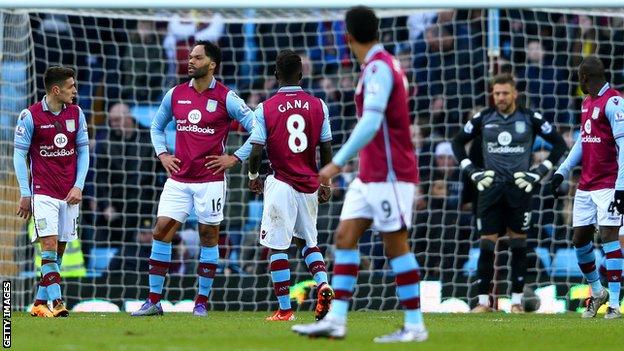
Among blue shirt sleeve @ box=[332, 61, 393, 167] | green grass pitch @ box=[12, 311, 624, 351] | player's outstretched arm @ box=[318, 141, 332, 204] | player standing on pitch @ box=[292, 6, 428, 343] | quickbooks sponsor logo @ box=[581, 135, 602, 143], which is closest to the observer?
green grass pitch @ box=[12, 311, 624, 351]

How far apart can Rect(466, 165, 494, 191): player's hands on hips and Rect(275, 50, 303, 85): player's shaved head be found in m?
2.93

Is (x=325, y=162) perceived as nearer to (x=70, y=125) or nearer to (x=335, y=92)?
(x=70, y=125)

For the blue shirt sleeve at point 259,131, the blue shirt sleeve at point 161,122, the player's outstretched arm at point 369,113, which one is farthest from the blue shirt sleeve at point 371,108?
the blue shirt sleeve at point 161,122

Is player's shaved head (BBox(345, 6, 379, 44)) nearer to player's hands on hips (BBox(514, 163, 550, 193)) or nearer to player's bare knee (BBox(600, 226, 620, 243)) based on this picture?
player's bare knee (BBox(600, 226, 620, 243))

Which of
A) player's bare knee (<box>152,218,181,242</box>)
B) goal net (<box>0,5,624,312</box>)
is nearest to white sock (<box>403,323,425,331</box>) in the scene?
player's bare knee (<box>152,218,181,242</box>)

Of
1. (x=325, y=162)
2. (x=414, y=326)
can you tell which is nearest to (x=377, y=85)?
(x=414, y=326)

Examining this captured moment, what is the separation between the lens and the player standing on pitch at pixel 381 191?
7.56 meters

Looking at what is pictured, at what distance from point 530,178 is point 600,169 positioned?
1416mm

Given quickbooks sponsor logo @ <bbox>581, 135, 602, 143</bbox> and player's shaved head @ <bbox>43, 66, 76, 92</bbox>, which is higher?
player's shaved head @ <bbox>43, 66, 76, 92</bbox>

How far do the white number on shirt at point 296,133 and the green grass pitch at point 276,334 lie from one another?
56.6 inches

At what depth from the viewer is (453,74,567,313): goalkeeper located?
12734 mm

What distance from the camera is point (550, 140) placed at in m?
12.8

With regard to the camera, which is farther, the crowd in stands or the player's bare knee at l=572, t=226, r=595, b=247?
the crowd in stands

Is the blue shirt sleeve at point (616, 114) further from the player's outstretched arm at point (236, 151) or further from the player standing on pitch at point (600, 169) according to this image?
the player's outstretched arm at point (236, 151)
